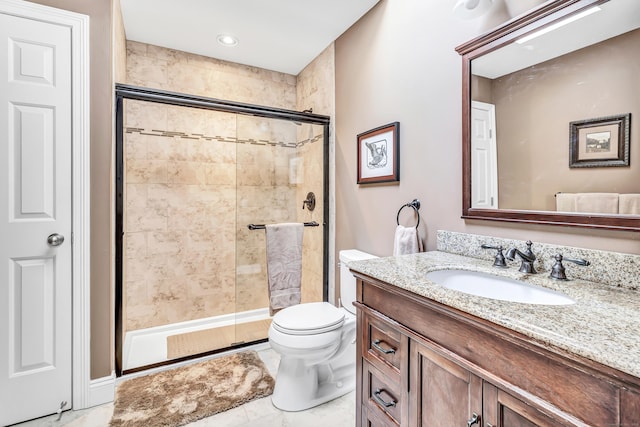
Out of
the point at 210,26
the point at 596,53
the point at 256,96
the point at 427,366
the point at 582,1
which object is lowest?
the point at 427,366

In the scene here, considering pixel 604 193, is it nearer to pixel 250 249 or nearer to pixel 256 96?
pixel 250 249

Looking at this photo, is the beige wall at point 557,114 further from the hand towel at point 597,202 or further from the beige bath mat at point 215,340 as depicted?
the beige bath mat at point 215,340

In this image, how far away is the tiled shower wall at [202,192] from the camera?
2328 millimetres

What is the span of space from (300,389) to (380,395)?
0.71 metres

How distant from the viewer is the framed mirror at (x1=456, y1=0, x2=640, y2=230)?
0.96 m

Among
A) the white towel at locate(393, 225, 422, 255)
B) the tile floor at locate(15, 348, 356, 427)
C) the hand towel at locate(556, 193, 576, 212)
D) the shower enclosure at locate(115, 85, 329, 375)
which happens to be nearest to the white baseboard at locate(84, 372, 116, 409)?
the tile floor at locate(15, 348, 356, 427)


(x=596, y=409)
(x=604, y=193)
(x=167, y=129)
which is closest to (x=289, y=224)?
(x=167, y=129)

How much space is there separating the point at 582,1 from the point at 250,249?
84.6 inches

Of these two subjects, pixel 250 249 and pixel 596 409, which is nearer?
pixel 596 409

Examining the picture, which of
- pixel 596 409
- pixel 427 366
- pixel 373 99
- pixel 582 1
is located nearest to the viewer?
pixel 596 409

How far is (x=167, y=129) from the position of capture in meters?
2.62

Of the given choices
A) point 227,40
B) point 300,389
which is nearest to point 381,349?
point 300,389

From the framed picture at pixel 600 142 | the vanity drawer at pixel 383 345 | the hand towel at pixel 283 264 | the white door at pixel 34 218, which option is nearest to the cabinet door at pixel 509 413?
the vanity drawer at pixel 383 345

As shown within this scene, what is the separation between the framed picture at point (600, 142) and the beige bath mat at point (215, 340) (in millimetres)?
2105
